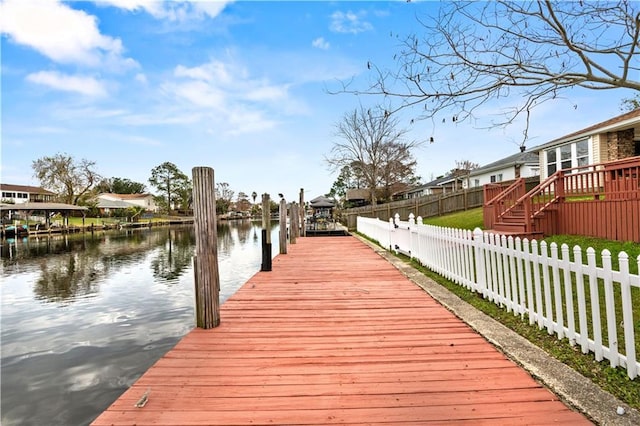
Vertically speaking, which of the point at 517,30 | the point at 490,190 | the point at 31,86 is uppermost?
the point at 31,86

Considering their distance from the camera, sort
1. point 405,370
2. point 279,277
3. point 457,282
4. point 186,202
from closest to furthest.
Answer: point 405,370, point 457,282, point 279,277, point 186,202

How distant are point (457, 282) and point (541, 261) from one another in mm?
2388

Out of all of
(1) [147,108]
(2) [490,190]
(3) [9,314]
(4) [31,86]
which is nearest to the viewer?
(3) [9,314]

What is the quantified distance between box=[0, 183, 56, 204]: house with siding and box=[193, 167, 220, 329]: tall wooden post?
228 ft

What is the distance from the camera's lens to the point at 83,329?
6602 mm

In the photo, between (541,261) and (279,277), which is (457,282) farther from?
(279,277)

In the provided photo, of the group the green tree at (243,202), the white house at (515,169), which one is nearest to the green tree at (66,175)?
the green tree at (243,202)

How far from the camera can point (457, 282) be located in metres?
5.72

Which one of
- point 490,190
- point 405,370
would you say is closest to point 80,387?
point 405,370

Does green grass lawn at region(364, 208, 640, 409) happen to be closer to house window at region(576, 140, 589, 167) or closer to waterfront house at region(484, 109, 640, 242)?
waterfront house at region(484, 109, 640, 242)

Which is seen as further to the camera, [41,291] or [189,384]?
[41,291]

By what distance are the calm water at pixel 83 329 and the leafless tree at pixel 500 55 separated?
4.91 metres

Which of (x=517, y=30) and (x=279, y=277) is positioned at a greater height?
(x=517, y=30)

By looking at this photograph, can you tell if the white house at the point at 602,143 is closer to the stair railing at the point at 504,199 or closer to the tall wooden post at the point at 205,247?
the stair railing at the point at 504,199
